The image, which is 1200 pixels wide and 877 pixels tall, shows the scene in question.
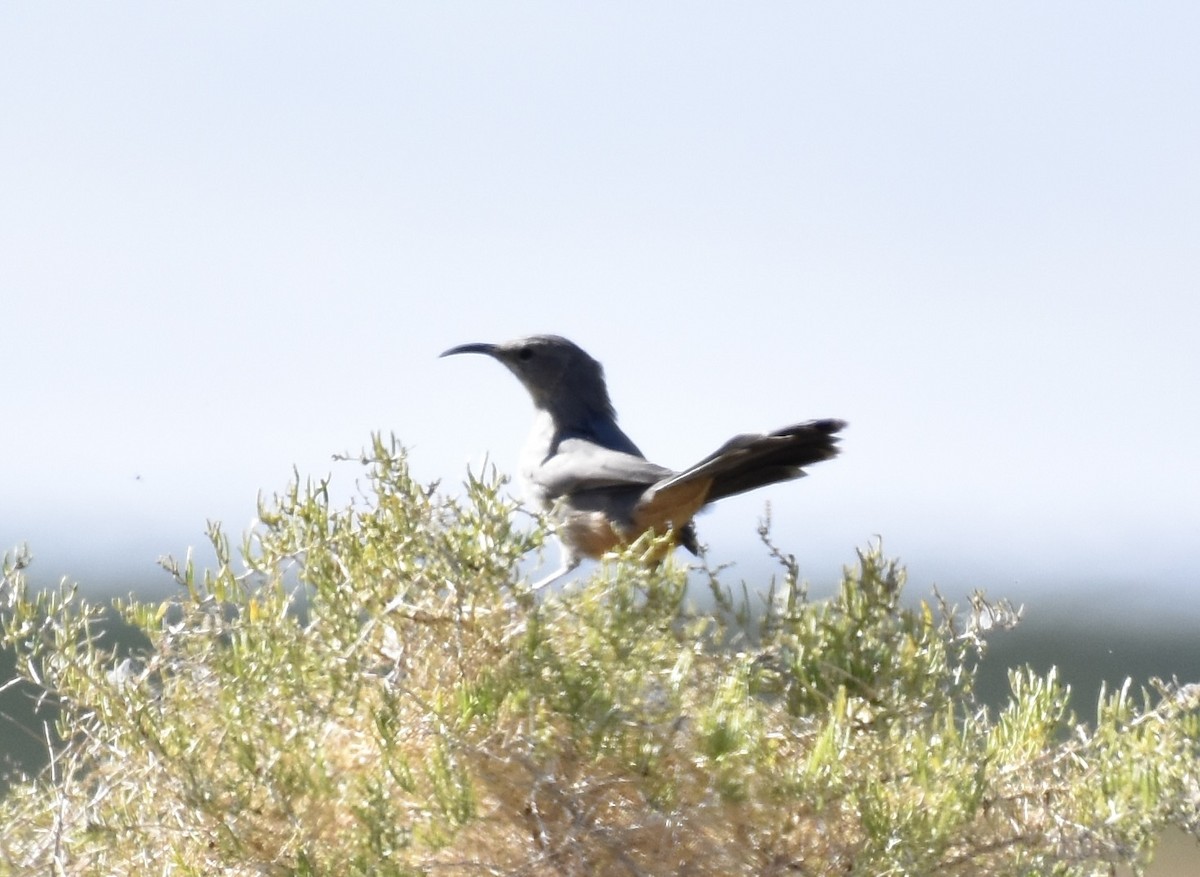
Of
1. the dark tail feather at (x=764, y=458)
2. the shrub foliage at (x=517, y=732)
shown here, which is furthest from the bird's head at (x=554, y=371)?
the shrub foliage at (x=517, y=732)

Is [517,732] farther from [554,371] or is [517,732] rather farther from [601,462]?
[554,371]

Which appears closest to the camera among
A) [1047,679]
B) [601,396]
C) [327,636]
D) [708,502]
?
[327,636]

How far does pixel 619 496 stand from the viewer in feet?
16.2

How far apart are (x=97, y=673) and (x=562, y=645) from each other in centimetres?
78

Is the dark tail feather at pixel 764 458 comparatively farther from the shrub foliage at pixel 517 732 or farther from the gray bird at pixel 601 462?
the shrub foliage at pixel 517 732

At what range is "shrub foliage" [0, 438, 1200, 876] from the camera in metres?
2.03

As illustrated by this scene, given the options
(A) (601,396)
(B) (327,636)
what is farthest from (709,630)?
(A) (601,396)

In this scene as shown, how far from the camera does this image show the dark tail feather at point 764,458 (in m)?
3.87

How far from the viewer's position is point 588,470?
5176 mm

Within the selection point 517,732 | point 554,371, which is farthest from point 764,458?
point 517,732

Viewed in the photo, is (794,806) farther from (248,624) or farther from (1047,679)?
(248,624)

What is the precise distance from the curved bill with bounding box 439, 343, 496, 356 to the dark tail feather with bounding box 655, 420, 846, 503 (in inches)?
60.7

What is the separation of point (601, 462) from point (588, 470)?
0.29 ft

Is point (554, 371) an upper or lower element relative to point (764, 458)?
upper
